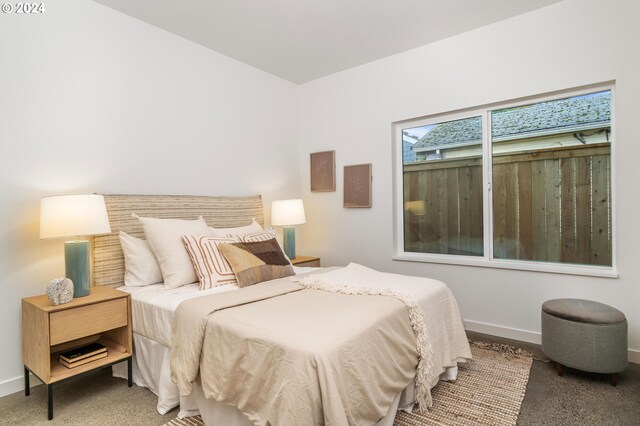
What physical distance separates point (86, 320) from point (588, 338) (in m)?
3.00

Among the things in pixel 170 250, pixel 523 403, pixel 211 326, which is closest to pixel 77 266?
pixel 170 250

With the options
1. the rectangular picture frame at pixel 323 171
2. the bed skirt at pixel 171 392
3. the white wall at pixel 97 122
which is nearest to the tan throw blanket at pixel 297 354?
the bed skirt at pixel 171 392

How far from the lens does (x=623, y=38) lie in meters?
2.50

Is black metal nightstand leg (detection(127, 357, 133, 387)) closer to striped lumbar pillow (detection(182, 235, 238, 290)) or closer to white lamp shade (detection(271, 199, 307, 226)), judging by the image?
striped lumbar pillow (detection(182, 235, 238, 290))

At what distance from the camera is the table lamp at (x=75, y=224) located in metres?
2.07

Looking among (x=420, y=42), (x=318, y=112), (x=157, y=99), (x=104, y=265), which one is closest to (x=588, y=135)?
(x=420, y=42)

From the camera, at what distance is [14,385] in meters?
2.23

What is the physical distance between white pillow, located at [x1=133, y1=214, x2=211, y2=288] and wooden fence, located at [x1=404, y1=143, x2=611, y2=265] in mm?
2207

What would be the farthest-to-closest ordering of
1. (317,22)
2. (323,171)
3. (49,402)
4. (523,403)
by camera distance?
(323,171), (317,22), (523,403), (49,402)

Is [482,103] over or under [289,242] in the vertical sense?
over

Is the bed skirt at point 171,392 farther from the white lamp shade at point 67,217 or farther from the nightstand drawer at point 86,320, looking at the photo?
the white lamp shade at point 67,217

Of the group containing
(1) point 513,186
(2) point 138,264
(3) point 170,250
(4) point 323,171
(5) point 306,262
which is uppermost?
(4) point 323,171

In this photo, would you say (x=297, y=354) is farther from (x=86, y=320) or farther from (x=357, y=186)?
→ (x=357, y=186)

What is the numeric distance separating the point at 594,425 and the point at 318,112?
11.8 ft
